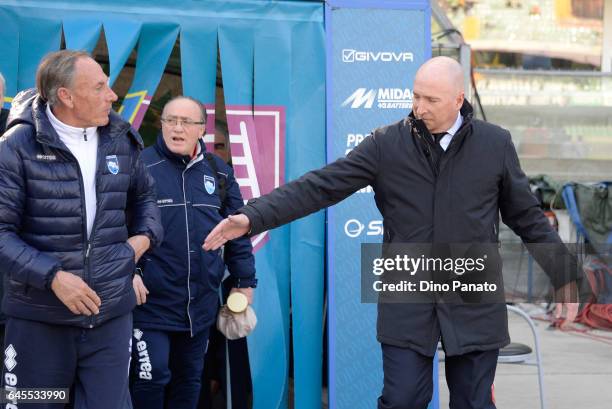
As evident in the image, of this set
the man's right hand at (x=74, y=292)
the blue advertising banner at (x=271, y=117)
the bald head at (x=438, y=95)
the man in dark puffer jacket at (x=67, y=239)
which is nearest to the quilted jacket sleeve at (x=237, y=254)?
the blue advertising banner at (x=271, y=117)

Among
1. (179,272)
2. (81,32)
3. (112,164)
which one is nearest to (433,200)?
(112,164)

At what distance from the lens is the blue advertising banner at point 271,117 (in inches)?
218

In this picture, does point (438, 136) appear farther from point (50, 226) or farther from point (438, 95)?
point (50, 226)

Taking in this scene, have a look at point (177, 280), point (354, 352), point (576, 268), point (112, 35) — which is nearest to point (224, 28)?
point (112, 35)

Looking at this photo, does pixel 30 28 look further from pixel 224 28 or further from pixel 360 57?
pixel 360 57

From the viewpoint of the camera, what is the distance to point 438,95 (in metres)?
4.15

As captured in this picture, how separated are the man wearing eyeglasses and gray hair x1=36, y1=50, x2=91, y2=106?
1049 millimetres

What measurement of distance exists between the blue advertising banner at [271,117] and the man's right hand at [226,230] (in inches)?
65.7

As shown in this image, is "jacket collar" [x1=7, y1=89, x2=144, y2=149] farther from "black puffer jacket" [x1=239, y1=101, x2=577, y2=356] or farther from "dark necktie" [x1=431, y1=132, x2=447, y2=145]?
"dark necktie" [x1=431, y1=132, x2=447, y2=145]

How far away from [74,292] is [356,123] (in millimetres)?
2336

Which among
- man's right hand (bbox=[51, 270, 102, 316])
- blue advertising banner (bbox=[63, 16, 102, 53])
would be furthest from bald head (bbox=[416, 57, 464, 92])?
blue advertising banner (bbox=[63, 16, 102, 53])

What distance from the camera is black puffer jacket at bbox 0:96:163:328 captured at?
378 centimetres

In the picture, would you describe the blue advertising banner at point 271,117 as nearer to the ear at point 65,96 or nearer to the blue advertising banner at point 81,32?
the blue advertising banner at point 81,32

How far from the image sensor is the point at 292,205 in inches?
163
